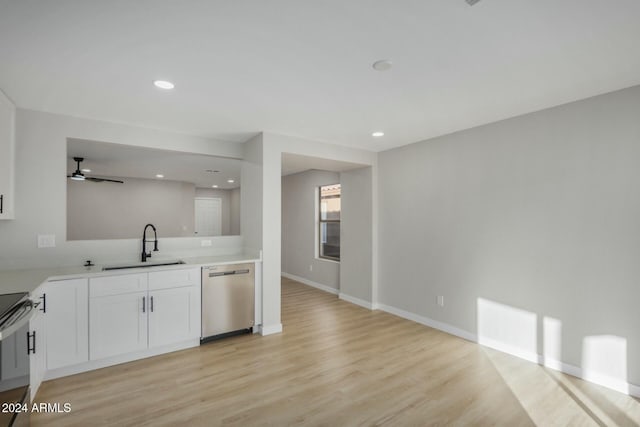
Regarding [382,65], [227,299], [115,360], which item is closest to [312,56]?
[382,65]

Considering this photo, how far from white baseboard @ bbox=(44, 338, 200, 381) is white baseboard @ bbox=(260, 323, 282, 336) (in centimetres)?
73

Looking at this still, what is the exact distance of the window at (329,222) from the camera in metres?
5.98

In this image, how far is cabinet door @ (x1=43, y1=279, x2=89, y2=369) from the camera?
8.61 ft

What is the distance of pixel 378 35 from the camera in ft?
5.87

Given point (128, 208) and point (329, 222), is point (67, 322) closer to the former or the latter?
point (329, 222)

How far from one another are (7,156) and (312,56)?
2.81 metres

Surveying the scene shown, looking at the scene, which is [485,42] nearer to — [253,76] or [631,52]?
[631,52]

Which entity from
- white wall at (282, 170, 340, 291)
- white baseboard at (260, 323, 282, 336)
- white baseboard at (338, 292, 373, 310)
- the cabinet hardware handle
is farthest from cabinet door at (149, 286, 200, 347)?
white wall at (282, 170, 340, 291)

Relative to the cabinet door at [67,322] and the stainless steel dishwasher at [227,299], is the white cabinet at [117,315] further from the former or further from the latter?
the stainless steel dishwasher at [227,299]

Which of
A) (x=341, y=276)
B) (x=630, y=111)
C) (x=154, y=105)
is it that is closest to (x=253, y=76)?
(x=154, y=105)

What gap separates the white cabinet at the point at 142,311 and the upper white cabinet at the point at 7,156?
971 mm

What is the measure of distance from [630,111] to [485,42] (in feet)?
5.47

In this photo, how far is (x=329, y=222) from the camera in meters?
6.11

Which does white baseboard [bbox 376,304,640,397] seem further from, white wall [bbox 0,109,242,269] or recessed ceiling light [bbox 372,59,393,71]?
white wall [bbox 0,109,242,269]
